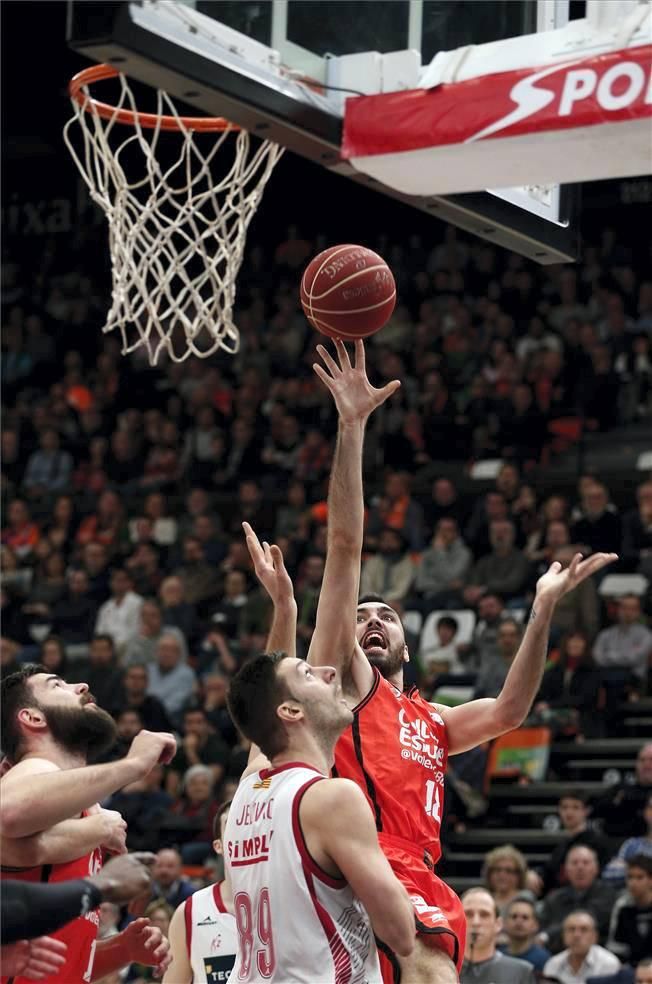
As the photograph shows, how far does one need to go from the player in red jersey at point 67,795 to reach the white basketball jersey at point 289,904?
32 cm

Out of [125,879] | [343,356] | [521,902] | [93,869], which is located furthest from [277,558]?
[521,902]

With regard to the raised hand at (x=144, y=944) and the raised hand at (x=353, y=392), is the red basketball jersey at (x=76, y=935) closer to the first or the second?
the raised hand at (x=144, y=944)

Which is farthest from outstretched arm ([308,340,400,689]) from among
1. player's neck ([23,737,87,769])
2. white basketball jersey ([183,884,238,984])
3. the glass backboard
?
white basketball jersey ([183,884,238,984])

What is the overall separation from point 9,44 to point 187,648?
794cm

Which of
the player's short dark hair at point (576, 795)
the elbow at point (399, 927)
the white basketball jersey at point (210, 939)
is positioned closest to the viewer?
the elbow at point (399, 927)

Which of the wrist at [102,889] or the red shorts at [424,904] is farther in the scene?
the red shorts at [424,904]

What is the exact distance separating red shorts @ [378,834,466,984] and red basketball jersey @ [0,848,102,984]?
0.92 metres

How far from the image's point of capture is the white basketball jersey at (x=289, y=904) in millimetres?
4105

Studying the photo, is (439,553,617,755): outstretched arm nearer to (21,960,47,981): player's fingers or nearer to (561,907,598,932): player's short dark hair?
(21,960,47,981): player's fingers

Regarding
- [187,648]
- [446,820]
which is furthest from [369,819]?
[187,648]

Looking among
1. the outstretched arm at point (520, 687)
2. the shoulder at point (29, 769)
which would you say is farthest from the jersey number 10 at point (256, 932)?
the outstretched arm at point (520, 687)

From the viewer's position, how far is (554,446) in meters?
15.1

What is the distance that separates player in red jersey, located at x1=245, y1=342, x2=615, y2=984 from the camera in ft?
16.7

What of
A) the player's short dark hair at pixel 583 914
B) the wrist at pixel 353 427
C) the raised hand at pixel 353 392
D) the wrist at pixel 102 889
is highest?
the raised hand at pixel 353 392
